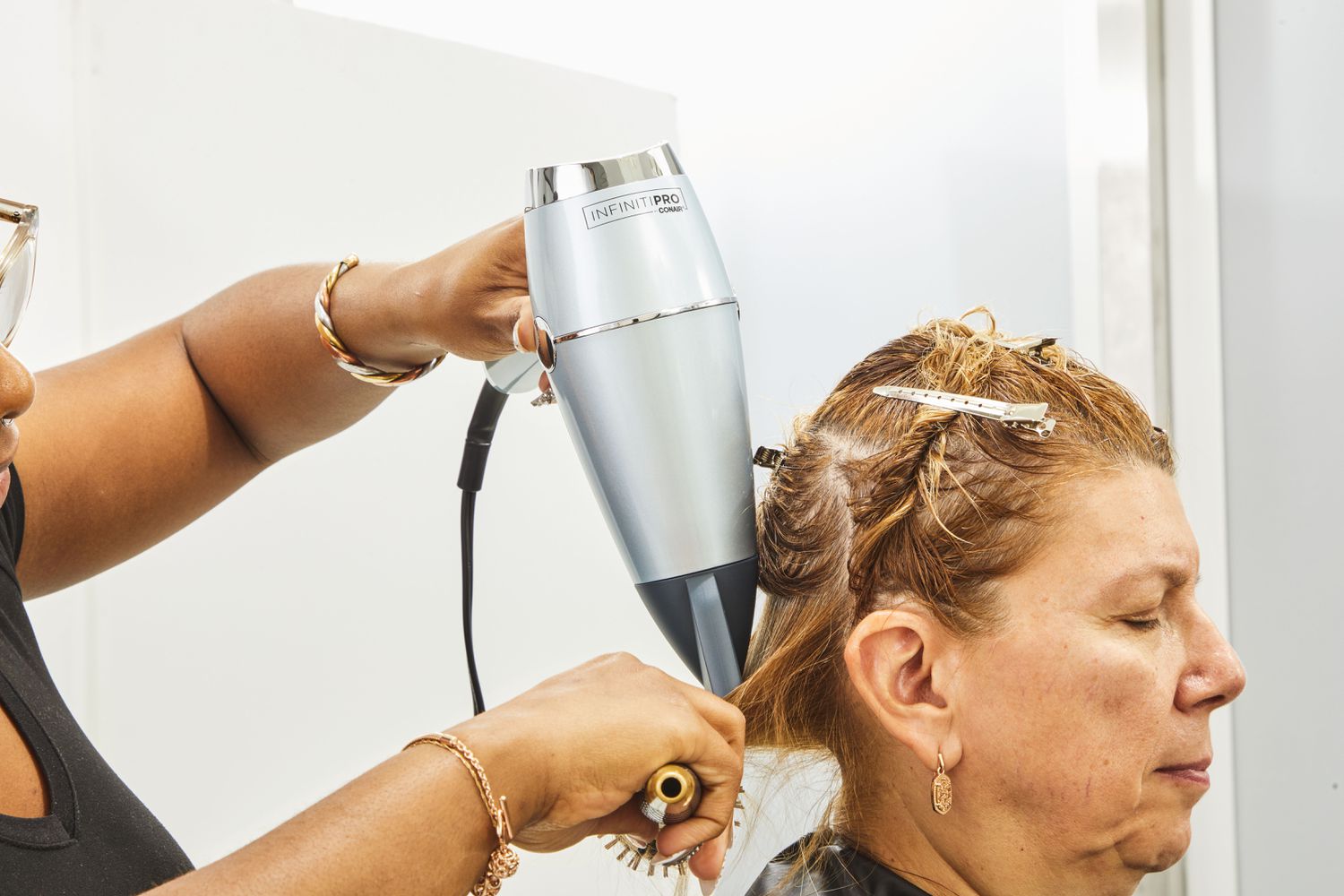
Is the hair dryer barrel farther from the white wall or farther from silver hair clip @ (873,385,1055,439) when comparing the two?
the white wall

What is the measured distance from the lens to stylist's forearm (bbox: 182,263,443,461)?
1134mm

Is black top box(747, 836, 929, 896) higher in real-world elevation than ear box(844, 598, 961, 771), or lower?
lower

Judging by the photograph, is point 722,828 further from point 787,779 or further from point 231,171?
point 231,171

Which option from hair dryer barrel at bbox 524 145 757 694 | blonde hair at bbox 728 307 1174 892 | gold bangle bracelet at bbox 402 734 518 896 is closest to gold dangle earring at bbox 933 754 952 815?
blonde hair at bbox 728 307 1174 892

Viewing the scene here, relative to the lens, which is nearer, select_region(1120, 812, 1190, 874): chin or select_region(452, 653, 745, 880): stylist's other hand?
select_region(452, 653, 745, 880): stylist's other hand

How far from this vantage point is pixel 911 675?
1.05m

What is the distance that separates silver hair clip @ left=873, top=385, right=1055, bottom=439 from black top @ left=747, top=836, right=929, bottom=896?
43 centimetres

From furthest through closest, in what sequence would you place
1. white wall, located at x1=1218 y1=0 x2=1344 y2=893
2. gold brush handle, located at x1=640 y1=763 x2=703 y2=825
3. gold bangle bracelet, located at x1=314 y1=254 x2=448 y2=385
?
white wall, located at x1=1218 y1=0 x2=1344 y2=893 → gold bangle bracelet, located at x1=314 y1=254 x2=448 y2=385 → gold brush handle, located at x1=640 y1=763 x2=703 y2=825

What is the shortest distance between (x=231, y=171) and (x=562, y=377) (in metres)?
0.84

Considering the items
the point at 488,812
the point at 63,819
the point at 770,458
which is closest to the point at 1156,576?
the point at 770,458

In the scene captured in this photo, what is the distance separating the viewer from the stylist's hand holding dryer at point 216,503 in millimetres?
669

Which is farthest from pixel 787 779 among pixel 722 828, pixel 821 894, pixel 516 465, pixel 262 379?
pixel 516 465

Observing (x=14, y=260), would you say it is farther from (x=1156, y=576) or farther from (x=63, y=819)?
(x=1156, y=576)

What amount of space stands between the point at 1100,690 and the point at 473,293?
0.64 meters
